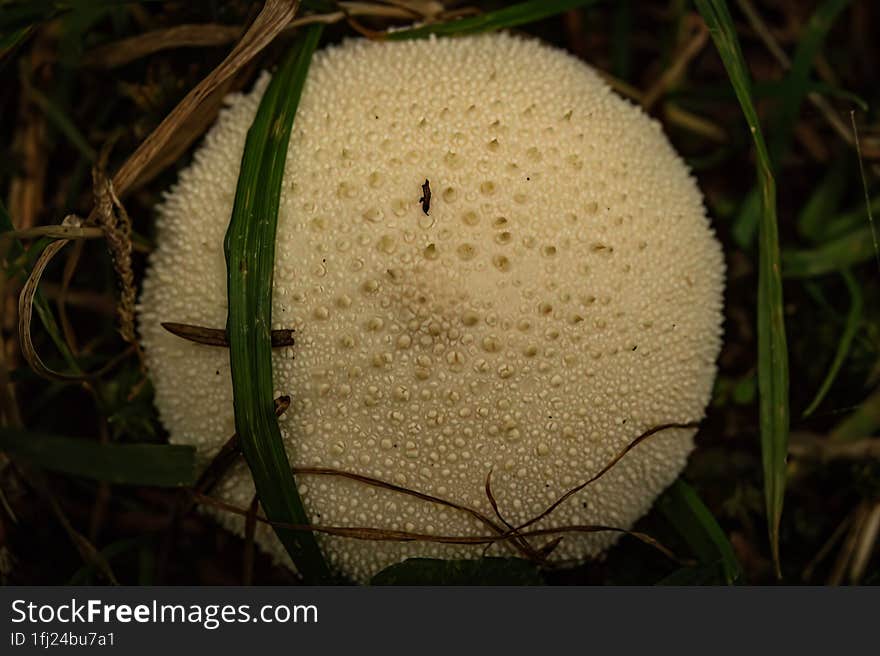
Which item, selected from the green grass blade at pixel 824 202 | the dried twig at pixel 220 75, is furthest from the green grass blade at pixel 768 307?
the dried twig at pixel 220 75

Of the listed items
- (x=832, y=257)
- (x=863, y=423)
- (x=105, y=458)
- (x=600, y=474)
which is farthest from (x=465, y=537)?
(x=832, y=257)

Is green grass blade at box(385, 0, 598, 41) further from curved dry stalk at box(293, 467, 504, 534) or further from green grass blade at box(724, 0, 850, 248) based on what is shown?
curved dry stalk at box(293, 467, 504, 534)

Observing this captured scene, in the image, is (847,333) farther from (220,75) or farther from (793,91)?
(220,75)

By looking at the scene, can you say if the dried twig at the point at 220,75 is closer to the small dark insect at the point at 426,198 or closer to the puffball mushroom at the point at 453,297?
the puffball mushroom at the point at 453,297

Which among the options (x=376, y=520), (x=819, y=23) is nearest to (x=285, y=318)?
(x=376, y=520)

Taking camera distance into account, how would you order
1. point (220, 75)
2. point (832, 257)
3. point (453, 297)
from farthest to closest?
point (832, 257) → point (220, 75) → point (453, 297)

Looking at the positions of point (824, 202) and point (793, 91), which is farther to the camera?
point (824, 202)

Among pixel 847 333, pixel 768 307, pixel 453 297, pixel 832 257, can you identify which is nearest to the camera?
pixel 453 297
